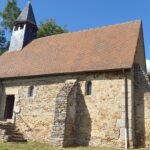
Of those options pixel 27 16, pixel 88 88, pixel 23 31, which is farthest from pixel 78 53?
pixel 27 16

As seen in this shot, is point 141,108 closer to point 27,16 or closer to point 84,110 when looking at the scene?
point 84,110

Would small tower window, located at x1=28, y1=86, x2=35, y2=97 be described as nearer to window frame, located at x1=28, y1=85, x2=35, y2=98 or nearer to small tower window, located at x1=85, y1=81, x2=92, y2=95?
window frame, located at x1=28, y1=85, x2=35, y2=98

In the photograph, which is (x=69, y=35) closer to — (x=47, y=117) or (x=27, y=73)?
(x=27, y=73)

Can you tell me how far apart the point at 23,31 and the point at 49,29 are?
315 inches

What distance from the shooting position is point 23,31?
818 inches

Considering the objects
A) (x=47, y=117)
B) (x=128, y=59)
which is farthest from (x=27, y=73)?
(x=128, y=59)

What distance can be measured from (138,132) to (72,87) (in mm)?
3966

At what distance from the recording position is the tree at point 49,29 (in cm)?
2816

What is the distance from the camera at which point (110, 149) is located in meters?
11.7

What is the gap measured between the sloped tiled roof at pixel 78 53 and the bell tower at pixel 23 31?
910 mm

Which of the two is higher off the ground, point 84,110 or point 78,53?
point 78,53

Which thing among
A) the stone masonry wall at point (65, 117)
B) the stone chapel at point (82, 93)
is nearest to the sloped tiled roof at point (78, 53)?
the stone chapel at point (82, 93)

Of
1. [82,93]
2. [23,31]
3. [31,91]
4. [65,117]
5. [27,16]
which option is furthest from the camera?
[27,16]

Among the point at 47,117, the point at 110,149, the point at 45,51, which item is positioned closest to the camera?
the point at 110,149
